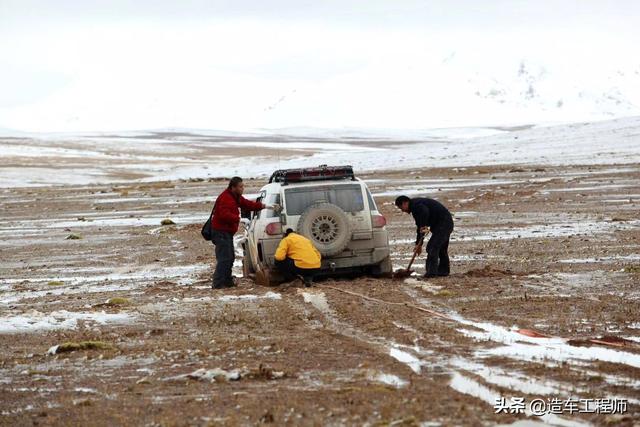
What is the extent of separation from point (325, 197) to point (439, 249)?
1.76 meters

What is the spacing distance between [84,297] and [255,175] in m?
42.0

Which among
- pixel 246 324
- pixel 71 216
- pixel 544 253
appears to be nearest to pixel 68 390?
pixel 246 324

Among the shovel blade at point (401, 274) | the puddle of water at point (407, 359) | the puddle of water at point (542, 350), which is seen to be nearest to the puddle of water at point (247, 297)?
the shovel blade at point (401, 274)

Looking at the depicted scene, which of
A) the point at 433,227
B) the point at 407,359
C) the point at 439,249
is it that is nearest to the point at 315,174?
the point at 433,227

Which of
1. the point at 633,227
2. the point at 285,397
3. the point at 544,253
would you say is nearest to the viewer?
the point at 285,397

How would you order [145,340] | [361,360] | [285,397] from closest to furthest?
[285,397], [361,360], [145,340]

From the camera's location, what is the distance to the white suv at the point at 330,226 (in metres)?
16.4

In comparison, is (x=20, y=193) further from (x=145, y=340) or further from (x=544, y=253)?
(x=145, y=340)

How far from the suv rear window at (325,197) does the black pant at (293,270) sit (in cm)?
83

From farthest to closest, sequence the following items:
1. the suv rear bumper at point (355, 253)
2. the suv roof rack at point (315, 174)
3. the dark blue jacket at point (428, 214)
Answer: the suv roof rack at point (315, 174) < the dark blue jacket at point (428, 214) < the suv rear bumper at point (355, 253)

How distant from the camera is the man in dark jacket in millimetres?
16719

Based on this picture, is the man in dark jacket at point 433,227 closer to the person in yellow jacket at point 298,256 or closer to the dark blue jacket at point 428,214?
the dark blue jacket at point 428,214

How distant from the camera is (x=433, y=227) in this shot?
55.9 feet

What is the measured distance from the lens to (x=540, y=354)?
994cm
